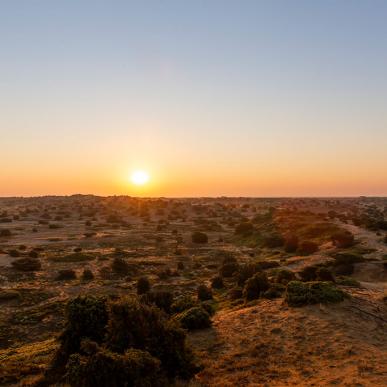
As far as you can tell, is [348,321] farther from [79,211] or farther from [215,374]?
[79,211]

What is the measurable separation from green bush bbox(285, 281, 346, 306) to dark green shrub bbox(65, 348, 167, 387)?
443 inches

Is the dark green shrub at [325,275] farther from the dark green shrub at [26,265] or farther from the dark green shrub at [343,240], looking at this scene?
the dark green shrub at [26,265]

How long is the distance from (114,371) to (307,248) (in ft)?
136

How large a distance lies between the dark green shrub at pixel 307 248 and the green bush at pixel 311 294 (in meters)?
27.2

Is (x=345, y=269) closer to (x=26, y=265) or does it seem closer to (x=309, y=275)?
(x=309, y=275)

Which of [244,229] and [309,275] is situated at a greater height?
[244,229]

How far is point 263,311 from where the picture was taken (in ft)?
80.8

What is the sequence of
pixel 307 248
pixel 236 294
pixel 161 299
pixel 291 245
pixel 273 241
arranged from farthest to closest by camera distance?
1. pixel 273 241
2. pixel 291 245
3. pixel 307 248
4. pixel 236 294
5. pixel 161 299

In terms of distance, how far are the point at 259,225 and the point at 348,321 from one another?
196 feet

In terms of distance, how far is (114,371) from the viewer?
14789 millimetres

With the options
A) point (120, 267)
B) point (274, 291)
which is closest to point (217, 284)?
point (274, 291)

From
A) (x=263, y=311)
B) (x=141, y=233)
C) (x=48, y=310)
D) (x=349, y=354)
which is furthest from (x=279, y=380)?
(x=141, y=233)

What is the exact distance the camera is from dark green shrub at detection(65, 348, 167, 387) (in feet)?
48.2

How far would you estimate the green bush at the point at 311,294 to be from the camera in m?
24.3
